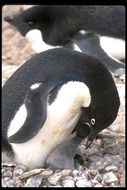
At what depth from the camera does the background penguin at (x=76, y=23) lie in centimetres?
528

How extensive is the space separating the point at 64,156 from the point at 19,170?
241 millimetres

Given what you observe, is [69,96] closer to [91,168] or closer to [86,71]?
[86,71]

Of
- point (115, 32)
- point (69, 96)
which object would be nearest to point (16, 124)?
point (69, 96)

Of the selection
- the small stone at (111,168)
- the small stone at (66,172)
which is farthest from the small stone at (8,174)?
the small stone at (111,168)

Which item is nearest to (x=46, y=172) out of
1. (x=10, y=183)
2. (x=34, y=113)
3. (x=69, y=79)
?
(x=10, y=183)

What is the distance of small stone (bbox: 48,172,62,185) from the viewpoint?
2.90m

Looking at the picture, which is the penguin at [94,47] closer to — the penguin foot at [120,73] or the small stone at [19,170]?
the penguin foot at [120,73]

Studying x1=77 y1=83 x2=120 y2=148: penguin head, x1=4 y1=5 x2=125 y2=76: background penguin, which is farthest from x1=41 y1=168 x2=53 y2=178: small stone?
x1=4 y1=5 x2=125 y2=76: background penguin

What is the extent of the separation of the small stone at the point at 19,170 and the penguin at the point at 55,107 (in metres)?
0.06

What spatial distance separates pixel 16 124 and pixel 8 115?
0.09 metres

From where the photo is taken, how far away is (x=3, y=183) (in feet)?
9.62

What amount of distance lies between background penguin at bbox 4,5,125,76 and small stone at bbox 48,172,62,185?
7.68 ft

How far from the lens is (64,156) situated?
314cm

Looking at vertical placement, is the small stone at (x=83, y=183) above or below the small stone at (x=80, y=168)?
below
